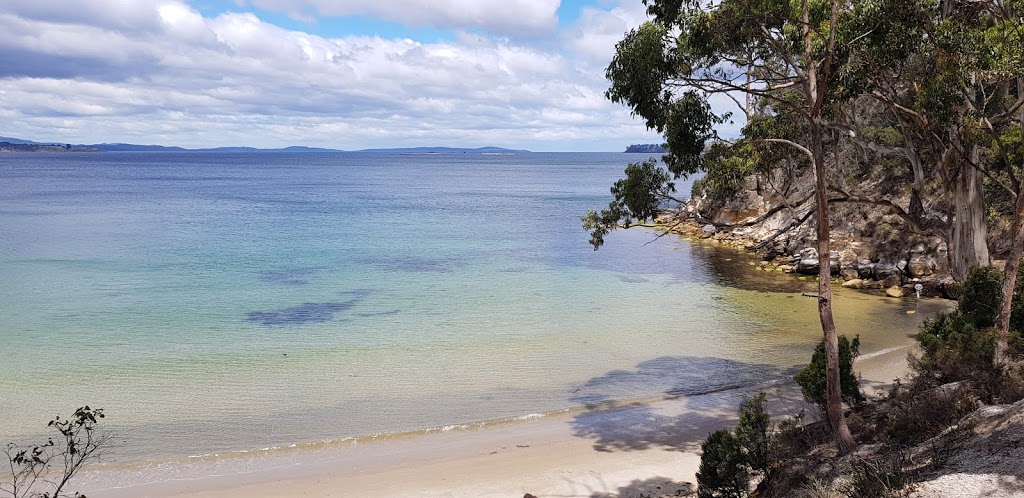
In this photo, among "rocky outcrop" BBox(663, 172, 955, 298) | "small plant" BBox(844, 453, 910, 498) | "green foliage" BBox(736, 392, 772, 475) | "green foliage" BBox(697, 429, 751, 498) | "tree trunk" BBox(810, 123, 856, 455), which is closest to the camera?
"small plant" BBox(844, 453, 910, 498)

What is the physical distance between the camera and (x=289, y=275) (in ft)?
113

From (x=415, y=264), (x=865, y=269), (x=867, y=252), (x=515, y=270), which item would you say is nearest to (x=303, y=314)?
(x=415, y=264)

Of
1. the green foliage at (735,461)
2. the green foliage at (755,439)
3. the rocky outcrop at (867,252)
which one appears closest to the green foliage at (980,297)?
the green foliage at (755,439)

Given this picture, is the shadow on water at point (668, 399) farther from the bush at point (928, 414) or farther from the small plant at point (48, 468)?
the small plant at point (48, 468)

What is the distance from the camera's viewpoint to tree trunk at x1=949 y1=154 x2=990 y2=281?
16797 mm

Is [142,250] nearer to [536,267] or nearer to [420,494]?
[536,267]

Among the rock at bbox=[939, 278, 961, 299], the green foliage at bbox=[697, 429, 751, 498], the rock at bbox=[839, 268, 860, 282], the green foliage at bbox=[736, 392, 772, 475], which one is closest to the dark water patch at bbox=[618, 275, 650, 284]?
the rock at bbox=[839, 268, 860, 282]

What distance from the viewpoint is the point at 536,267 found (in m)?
37.2

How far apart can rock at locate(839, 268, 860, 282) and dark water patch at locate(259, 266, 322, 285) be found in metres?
22.8

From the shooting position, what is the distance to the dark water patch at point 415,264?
36.2m

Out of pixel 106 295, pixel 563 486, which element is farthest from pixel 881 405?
pixel 106 295

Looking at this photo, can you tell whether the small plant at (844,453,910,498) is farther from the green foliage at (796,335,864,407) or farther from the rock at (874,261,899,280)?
the rock at (874,261,899,280)

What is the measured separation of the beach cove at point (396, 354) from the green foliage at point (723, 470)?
2.54 m

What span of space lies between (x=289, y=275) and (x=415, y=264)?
20.9 feet
